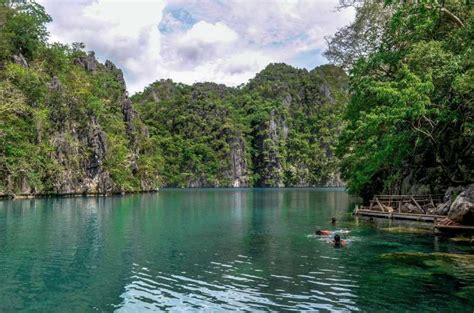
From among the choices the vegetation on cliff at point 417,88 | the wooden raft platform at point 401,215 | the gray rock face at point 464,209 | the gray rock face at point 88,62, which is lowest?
the wooden raft platform at point 401,215

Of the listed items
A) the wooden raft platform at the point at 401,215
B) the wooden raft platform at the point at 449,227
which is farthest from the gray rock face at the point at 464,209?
the wooden raft platform at the point at 401,215

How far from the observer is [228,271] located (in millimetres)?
17109

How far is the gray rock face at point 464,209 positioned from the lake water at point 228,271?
183 centimetres

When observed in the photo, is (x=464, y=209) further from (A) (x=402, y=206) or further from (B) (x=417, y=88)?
(A) (x=402, y=206)

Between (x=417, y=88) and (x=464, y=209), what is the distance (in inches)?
288

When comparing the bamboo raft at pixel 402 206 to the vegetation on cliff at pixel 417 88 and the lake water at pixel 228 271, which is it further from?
the lake water at pixel 228 271

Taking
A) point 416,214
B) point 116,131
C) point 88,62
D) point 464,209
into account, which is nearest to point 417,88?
point 464,209

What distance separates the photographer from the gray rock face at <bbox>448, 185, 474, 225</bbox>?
946 inches

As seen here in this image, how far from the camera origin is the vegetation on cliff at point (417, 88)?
24.2 metres

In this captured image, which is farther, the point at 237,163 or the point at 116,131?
the point at 237,163

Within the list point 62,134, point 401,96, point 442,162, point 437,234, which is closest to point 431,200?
point 442,162

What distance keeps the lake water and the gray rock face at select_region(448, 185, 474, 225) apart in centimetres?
183

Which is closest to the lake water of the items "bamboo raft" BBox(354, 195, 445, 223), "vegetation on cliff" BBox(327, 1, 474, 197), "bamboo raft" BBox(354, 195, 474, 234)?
"bamboo raft" BBox(354, 195, 474, 234)

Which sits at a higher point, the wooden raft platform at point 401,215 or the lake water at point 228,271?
the wooden raft platform at point 401,215
